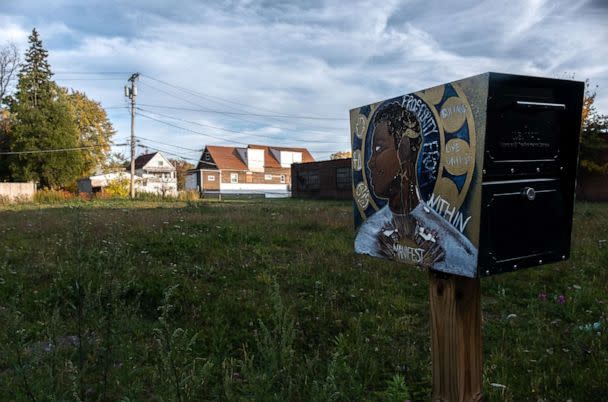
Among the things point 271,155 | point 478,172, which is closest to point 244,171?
point 271,155

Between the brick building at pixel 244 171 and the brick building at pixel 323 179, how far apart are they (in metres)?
16.3

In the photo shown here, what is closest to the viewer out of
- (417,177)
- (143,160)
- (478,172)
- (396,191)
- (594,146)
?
(478,172)

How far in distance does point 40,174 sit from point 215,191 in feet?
70.6

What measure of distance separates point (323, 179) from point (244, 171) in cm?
2624

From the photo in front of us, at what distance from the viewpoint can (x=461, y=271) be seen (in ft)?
5.86

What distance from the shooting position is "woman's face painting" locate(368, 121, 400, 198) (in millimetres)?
2139

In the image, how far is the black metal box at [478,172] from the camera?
1725 millimetres

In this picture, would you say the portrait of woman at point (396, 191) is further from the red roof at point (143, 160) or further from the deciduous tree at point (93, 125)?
the red roof at point (143, 160)

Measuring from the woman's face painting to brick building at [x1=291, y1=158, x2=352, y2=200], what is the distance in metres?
28.4

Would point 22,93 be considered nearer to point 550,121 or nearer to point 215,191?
point 215,191

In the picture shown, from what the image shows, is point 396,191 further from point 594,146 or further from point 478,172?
point 594,146

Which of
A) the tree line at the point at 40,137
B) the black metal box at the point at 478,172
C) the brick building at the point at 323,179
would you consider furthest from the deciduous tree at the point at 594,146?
the tree line at the point at 40,137

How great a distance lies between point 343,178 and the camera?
3291 cm

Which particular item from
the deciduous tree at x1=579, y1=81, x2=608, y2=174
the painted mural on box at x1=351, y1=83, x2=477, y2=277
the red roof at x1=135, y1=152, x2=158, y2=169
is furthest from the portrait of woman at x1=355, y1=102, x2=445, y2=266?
the red roof at x1=135, y1=152, x2=158, y2=169
